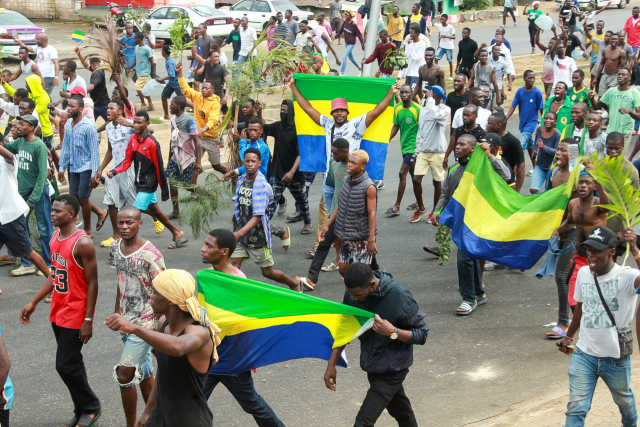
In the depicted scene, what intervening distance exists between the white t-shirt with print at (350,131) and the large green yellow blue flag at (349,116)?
0.55 ft

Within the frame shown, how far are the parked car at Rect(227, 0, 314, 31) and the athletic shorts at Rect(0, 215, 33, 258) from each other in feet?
63.2

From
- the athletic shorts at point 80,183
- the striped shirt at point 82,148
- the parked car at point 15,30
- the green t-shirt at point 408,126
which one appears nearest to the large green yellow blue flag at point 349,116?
the green t-shirt at point 408,126

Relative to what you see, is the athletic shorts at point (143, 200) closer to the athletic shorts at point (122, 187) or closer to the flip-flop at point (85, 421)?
the athletic shorts at point (122, 187)

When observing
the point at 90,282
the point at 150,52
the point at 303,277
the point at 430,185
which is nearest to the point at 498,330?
the point at 303,277

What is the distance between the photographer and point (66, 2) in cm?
3325

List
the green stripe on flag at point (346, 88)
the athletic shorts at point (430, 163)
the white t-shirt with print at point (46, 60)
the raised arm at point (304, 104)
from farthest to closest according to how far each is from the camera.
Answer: the white t-shirt with print at point (46, 60)
the athletic shorts at point (430, 163)
the raised arm at point (304, 104)
the green stripe on flag at point (346, 88)

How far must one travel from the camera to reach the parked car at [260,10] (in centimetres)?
2643

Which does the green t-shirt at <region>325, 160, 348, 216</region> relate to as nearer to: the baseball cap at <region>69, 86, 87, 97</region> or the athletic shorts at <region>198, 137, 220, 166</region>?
the athletic shorts at <region>198, 137, 220, 166</region>

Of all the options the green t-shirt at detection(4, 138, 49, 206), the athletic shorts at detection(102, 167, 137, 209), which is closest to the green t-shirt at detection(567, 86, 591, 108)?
the athletic shorts at detection(102, 167, 137, 209)

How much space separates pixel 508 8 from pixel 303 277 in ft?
85.9

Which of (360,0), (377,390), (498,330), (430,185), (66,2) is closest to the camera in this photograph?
(377,390)

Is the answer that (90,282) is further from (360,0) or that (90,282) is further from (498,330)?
(360,0)

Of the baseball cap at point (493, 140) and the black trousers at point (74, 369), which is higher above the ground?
the baseball cap at point (493, 140)

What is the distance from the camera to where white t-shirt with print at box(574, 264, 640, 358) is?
15.6ft
